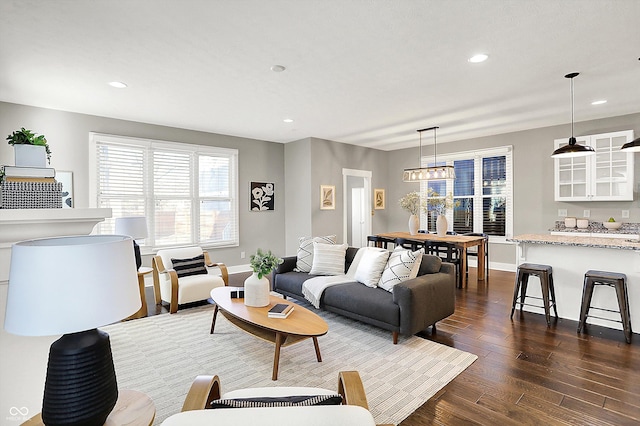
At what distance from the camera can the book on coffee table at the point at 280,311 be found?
295 cm

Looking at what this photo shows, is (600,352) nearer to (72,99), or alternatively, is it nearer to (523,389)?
(523,389)

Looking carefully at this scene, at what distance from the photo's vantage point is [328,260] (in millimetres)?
4461

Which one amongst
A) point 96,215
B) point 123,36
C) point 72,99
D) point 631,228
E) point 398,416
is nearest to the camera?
point 96,215

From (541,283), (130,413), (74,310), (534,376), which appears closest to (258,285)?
(130,413)

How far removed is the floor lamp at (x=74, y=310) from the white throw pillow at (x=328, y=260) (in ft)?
11.0

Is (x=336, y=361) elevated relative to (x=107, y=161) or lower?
lower

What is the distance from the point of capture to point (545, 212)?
6227 millimetres

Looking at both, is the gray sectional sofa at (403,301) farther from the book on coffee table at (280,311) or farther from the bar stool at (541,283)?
the bar stool at (541,283)

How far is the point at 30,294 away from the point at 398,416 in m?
2.12

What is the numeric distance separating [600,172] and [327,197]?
188 inches

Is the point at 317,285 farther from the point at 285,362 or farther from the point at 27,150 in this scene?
the point at 27,150

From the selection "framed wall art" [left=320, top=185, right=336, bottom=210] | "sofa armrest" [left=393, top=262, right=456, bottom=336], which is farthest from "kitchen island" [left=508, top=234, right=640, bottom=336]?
"framed wall art" [left=320, top=185, right=336, bottom=210]

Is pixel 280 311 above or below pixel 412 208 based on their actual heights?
below

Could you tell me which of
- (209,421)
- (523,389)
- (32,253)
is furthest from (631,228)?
(32,253)
